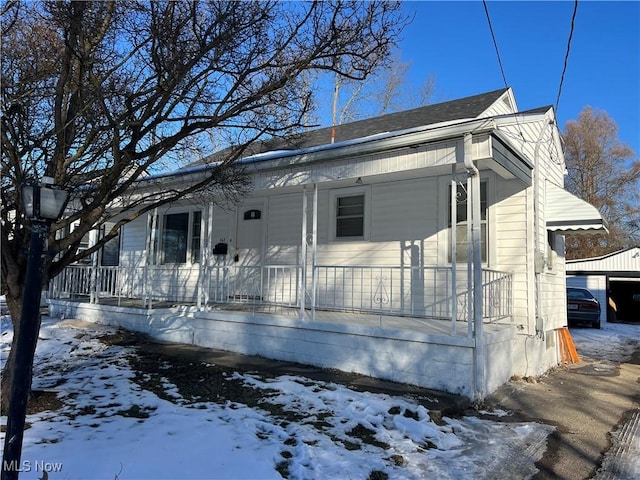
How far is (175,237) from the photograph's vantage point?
35.8 ft

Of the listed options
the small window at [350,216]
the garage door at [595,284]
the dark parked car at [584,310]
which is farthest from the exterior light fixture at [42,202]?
the garage door at [595,284]

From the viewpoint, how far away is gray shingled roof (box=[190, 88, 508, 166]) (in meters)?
8.69

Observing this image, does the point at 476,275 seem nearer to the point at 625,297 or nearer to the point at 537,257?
the point at 537,257

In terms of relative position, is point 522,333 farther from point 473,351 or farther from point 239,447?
point 239,447

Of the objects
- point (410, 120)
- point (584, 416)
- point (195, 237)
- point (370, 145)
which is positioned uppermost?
point (410, 120)

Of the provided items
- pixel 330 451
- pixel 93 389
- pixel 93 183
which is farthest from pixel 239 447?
pixel 93 183

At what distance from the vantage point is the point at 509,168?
6.25 meters

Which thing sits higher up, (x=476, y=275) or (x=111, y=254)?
(x=111, y=254)

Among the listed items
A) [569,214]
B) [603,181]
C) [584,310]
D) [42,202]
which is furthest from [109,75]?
[603,181]

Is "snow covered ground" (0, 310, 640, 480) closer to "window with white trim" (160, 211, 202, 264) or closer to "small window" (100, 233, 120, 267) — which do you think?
"window with white trim" (160, 211, 202, 264)

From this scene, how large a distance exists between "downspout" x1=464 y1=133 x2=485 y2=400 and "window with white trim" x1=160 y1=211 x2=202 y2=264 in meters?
6.72

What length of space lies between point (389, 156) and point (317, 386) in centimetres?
316

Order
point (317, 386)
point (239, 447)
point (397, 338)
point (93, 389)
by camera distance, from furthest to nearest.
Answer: point (397, 338)
point (317, 386)
point (93, 389)
point (239, 447)

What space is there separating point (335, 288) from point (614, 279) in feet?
65.8
